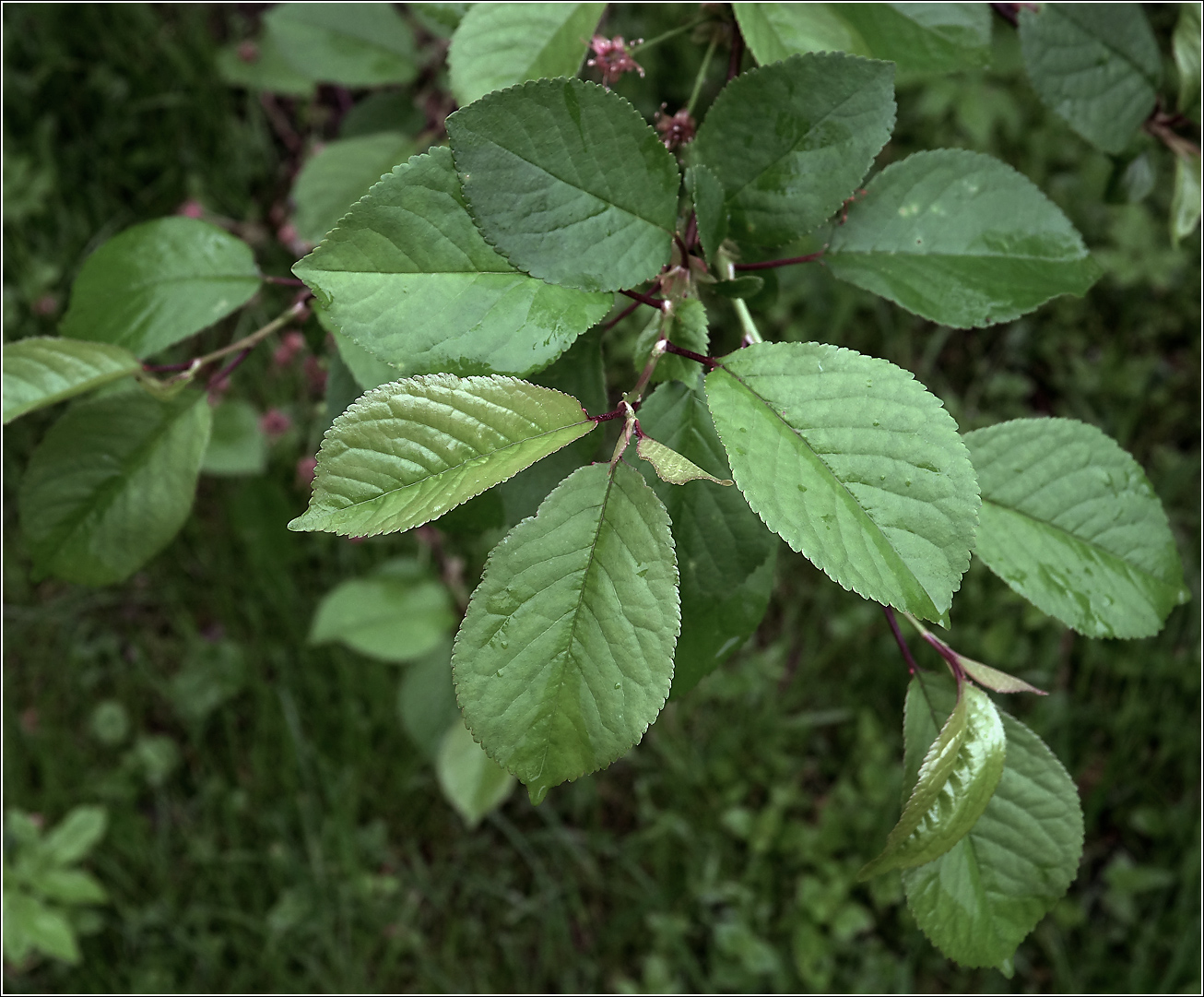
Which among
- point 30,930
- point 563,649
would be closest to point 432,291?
point 563,649

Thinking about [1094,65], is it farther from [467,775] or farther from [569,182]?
[467,775]

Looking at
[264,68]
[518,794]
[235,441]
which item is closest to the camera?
[235,441]

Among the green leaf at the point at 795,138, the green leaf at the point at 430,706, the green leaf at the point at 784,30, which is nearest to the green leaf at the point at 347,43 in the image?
the green leaf at the point at 784,30

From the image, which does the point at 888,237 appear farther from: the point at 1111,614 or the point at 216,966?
the point at 216,966

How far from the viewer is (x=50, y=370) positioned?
772mm

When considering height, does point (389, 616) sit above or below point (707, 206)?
below

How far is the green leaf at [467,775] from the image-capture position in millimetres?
1666

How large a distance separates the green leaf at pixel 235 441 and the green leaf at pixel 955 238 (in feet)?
3.64

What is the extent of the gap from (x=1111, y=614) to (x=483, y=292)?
60 centimetres

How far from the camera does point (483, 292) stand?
1.90ft

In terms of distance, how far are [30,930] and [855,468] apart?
180 cm

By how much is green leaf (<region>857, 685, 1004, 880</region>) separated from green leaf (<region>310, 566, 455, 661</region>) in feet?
3.86

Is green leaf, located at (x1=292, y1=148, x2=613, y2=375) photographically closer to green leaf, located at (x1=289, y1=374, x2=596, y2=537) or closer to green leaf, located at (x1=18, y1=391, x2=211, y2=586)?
green leaf, located at (x1=289, y1=374, x2=596, y2=537)

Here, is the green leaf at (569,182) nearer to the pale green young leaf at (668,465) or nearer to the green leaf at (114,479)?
the pale green young leaf at (668,465)
